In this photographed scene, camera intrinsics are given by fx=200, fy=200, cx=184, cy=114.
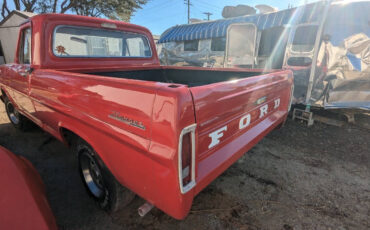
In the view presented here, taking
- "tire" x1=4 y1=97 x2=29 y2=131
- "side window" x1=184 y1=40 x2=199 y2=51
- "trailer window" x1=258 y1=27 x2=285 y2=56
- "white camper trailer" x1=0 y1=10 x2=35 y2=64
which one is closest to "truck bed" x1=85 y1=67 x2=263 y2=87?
"tire" x1=4 y1=97 x2=29 y2=131

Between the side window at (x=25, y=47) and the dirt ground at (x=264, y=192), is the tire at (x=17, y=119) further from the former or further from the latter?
the side window at (x=25, y=47)

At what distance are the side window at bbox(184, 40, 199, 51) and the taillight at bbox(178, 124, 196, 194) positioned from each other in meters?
12.7

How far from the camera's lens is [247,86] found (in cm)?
165

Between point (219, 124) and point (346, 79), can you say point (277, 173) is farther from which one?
point (346, 79)

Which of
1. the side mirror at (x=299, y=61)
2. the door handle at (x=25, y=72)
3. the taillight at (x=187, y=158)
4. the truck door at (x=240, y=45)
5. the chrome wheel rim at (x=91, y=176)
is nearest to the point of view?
the taillight at (x=187, y=158)

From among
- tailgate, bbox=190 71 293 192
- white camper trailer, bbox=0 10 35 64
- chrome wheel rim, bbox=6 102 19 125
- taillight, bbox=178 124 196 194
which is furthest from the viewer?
white camper trailer, bbox=0 10 35 64

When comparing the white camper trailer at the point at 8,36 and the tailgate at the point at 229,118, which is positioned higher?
the white camper trailer at the point at 8,36

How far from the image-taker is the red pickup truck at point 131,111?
3.78ft

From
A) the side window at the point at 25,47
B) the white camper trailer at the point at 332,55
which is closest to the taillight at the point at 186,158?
the side window at the point at 25,47

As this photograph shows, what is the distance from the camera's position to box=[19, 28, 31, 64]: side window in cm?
266

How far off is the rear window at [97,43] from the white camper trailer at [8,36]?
14.8 metres

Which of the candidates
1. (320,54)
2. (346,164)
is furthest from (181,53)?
(346,164)

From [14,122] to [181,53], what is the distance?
400 inches

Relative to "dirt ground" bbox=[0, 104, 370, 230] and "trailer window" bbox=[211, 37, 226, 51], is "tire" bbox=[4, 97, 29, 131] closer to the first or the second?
"dirt ground" bbox=[0, 104, 370, 230]
